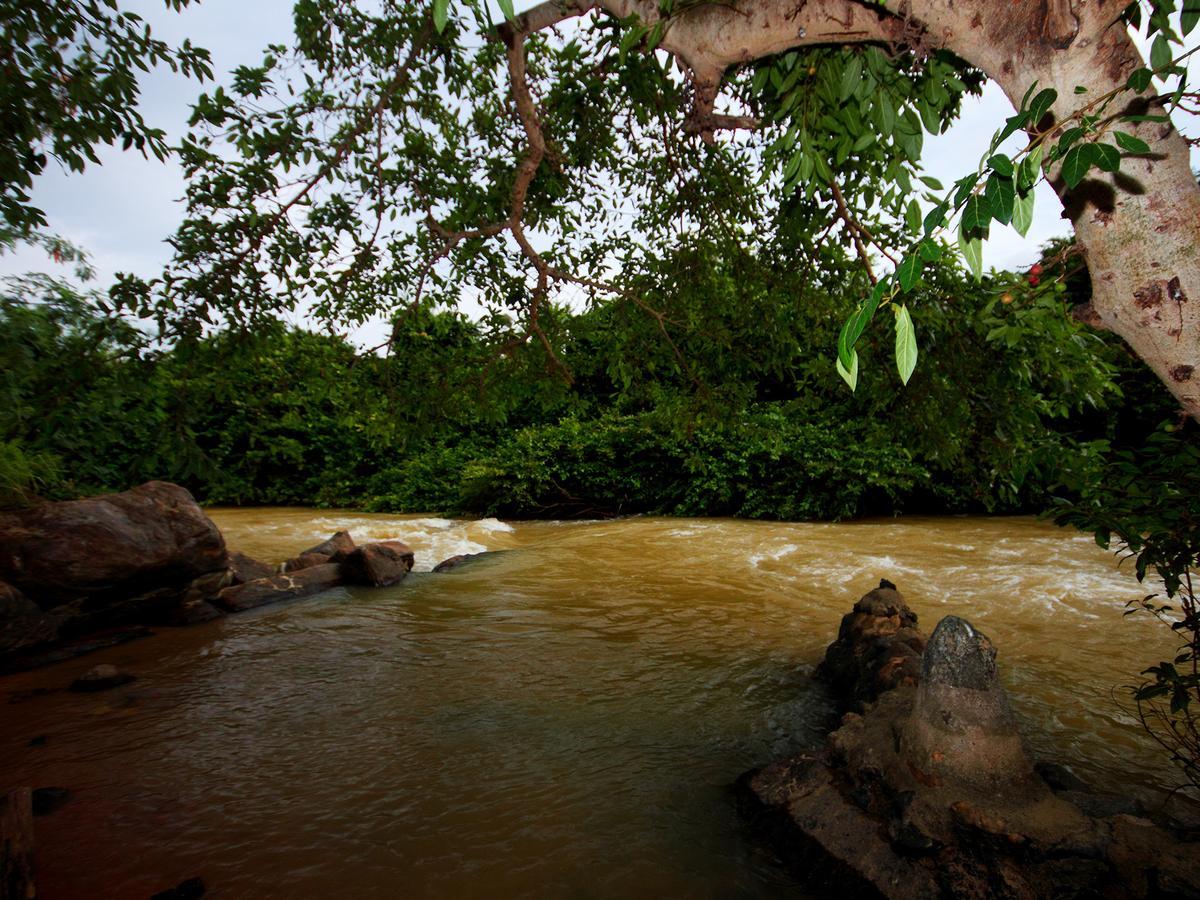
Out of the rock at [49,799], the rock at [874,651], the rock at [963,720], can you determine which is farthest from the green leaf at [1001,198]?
the rock at [49,799]

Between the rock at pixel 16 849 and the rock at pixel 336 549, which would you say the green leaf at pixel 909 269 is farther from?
the rock at pixel 336 549

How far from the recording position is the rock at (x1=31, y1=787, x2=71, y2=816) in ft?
10.4

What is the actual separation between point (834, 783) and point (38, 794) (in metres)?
4.15

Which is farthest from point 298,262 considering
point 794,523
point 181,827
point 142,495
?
point 794,523

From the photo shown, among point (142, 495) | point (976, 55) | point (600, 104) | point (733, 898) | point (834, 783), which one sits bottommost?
point (733, 898)

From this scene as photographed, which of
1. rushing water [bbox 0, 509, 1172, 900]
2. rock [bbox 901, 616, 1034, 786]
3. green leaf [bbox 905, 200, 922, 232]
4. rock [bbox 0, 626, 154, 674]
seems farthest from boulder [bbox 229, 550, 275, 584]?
green leaf [bbox 905, 200, 922, 232]

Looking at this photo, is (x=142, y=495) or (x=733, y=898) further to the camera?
(x=142, y=495)

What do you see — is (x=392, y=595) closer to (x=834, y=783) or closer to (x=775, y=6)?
(x=834, y=783)

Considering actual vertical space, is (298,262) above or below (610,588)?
above

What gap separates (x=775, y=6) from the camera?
250 cm

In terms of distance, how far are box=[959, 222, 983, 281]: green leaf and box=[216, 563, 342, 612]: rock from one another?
308 inches

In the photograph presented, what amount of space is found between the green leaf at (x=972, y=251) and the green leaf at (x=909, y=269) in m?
0.22

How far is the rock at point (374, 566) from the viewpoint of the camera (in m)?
8.06

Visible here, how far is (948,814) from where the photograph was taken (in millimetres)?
2559
